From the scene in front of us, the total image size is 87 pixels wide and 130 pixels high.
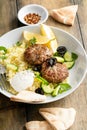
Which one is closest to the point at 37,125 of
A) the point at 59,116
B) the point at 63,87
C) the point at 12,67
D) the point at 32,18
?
the point at 59,116

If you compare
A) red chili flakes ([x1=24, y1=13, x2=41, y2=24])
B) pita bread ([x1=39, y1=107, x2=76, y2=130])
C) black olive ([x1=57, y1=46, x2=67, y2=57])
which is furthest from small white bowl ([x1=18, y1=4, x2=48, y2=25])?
pita bread ([x1=39, y1=107, x2=76, y2=130])

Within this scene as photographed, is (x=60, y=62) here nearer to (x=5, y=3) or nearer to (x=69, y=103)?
(x=69, y=103)

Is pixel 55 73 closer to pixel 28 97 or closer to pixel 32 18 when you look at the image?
pixel 28 97

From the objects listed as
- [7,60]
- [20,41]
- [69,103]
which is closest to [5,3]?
[20,41]

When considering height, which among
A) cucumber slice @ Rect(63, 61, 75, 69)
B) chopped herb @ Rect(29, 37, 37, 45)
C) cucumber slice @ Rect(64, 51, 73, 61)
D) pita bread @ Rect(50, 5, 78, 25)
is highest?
pita bread @ Rect(50, 5, 78, 25)

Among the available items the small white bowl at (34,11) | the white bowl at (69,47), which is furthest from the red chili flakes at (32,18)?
the white bowl at (69,47)

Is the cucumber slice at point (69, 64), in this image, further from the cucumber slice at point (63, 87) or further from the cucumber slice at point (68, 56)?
the cucumber slice at point (63, 87)

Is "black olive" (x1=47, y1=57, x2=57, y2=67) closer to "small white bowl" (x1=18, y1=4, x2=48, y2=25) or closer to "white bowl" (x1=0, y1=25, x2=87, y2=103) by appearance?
"white bowl" (x1=0, y1=25, x2=87, y2=103)
